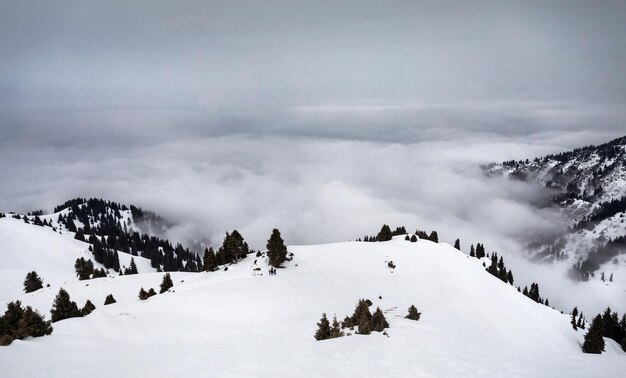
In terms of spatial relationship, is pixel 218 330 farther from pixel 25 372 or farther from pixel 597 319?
pixel 597 319

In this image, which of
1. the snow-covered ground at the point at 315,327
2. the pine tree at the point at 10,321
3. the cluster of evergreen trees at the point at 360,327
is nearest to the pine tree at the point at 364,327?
the cluster of evergreen trees at the point at 360,327

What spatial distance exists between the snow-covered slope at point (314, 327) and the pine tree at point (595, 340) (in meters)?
1.63

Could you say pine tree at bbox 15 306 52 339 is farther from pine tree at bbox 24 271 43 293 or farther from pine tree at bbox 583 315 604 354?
pine tree at bbox 24 271 43 293

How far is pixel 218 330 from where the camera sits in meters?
38.8

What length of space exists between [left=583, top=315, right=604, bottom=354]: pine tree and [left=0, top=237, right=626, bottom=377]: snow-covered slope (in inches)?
64.2

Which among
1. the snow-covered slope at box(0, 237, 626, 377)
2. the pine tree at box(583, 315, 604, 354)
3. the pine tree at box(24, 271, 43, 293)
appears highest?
the pine tree at box(24, 271, 43, 293)

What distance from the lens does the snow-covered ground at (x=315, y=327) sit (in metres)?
21.4

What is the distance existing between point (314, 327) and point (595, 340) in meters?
54.4

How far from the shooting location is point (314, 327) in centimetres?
3747

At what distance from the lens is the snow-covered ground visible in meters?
21.4

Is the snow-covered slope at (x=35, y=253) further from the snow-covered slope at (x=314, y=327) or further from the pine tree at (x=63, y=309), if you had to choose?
the pine tree at (x=63, y=309)

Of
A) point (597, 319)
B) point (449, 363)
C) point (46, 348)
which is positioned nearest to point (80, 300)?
point (46, 348)

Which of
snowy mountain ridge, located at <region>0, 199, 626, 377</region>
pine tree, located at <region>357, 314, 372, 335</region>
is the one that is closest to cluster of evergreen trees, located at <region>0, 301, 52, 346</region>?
snowy mountain ridge, located at <region>0, 199, 626, 377</region>

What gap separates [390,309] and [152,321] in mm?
26694
